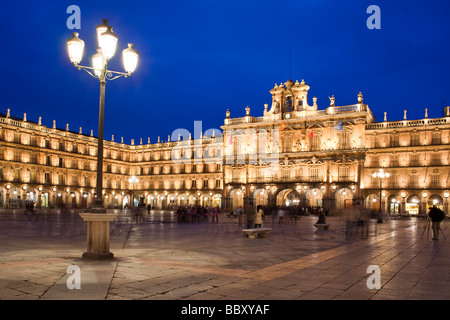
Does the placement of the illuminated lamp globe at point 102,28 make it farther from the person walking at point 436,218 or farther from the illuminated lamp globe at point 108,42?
the person walking at point 436,218

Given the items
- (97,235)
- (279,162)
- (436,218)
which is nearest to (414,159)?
(279,162)

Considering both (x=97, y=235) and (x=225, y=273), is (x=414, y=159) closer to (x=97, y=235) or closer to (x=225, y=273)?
(x=225, y=273)

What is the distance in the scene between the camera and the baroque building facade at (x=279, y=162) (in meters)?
47.0

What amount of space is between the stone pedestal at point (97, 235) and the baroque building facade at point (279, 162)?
35.7 m

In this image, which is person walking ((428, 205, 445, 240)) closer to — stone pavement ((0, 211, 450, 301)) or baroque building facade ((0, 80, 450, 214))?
stone pavement ((0, 211, 450, 301))

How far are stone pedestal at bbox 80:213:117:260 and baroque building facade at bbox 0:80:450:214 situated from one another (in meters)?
35.7

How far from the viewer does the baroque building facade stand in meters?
47.0

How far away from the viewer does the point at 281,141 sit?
54156 mm

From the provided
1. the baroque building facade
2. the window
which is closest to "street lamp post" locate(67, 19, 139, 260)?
the baroque building facade

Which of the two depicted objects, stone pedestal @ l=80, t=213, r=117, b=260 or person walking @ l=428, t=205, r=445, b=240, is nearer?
stone pedestal @ l=80, t=213, r=117, b=260

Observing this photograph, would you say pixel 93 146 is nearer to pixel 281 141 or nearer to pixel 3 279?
pixel 281 141

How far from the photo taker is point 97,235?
914cm
